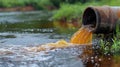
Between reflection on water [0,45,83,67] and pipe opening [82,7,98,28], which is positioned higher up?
pipe opening [82,7,98,28]

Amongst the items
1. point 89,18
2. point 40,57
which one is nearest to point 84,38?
point 89,18

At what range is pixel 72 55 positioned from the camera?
1169cm

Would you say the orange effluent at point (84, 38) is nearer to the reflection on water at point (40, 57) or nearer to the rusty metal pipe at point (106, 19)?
the rusty metal pipe at point (106, 19)

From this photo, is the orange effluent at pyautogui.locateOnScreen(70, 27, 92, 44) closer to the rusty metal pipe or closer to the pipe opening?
the rusty metal pipe

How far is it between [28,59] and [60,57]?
102cm

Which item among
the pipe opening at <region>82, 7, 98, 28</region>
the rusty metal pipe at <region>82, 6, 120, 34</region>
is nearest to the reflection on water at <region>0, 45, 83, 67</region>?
the rusty metal pipe at <region>82, 6, 120, 34</region>

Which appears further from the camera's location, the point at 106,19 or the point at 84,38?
the point at 84,38

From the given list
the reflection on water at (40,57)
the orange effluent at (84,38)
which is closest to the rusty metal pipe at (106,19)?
the orange effluent at (84,38)

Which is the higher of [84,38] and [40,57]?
[40,57]

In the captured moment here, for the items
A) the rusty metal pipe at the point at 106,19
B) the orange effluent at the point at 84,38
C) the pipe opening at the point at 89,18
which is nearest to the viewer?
the rusty metal pipe at the point at 106,19

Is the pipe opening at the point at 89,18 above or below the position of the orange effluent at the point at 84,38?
above

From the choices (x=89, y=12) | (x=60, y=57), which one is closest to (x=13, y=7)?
(x=89, y=12)

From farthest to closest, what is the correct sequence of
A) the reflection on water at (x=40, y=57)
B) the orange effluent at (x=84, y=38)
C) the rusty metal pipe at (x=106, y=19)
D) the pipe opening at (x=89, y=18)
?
the pipe opening at (x=89, y=18) → the orange effluent at (x=84, y=38) → the rusty metal pipe at (x=106, y=19) → the reflection on water at (x=40, y=57)

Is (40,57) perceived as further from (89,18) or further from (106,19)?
(89,18)
